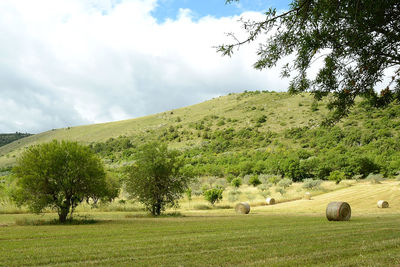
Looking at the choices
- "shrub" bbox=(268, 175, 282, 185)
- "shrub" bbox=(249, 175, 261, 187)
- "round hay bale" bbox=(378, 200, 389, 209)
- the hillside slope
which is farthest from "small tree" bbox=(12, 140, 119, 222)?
the hillside slope

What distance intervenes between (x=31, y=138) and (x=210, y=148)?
92475mm

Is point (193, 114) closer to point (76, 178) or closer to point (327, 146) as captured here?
point (327, 146)

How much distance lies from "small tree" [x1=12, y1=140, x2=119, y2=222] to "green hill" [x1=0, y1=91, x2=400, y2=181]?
31.2 meters

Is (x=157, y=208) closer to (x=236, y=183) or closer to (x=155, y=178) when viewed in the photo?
(x=155, y=178)

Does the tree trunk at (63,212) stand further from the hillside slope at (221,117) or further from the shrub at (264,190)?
the hillside slope at (221,117)

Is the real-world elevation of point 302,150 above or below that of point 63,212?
above

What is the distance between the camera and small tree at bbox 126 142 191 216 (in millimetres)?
28531

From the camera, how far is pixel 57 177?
2120 centimetres

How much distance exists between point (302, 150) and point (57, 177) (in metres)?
58.3

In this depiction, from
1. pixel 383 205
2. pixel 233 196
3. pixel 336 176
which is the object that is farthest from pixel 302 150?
pixel 383 205

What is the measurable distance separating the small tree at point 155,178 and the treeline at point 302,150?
1799cm

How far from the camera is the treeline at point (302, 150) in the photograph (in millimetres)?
59438

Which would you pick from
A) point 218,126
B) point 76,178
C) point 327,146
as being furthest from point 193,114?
point 76,178

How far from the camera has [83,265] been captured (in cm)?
845
